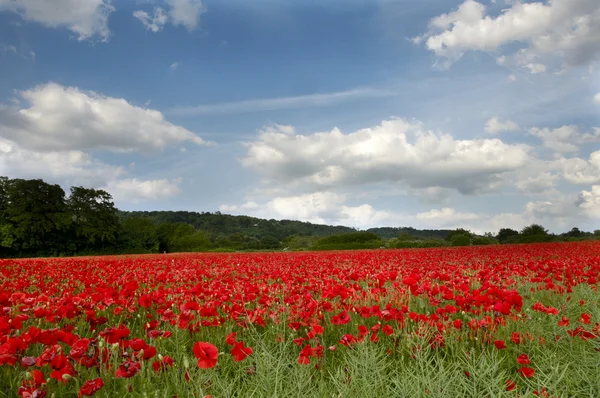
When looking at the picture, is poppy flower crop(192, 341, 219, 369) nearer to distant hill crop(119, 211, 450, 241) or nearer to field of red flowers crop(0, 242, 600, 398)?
field of red flowers crop(0, 242, 600, 398)

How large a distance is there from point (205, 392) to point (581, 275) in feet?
28.6

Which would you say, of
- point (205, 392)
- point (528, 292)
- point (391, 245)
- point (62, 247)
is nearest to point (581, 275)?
point (528, 292)

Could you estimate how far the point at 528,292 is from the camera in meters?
8.34

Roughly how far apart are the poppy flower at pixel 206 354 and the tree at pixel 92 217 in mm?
54605

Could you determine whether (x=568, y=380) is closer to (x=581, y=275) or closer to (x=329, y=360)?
(x=329, y=360)

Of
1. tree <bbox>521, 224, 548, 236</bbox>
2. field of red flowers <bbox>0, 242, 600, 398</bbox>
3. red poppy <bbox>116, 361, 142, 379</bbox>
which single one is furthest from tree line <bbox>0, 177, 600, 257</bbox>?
red poppy <bbox>116, 361, 142, 379</bbox>

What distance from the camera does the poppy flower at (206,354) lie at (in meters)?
2.54

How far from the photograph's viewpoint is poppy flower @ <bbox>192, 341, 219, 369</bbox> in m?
2.54

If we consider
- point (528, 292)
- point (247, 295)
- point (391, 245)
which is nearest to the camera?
point (247, 295)

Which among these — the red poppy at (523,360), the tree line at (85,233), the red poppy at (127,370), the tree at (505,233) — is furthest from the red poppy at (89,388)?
the tree at (505,233)

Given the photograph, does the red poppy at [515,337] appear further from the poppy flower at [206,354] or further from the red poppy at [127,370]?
the red poppy at [127,370]

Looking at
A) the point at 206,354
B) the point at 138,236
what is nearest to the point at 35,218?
the point at 138,236

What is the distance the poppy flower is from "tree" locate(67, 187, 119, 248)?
5460cm

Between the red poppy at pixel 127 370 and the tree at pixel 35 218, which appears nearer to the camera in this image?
the red poppy at pixel 127 370
